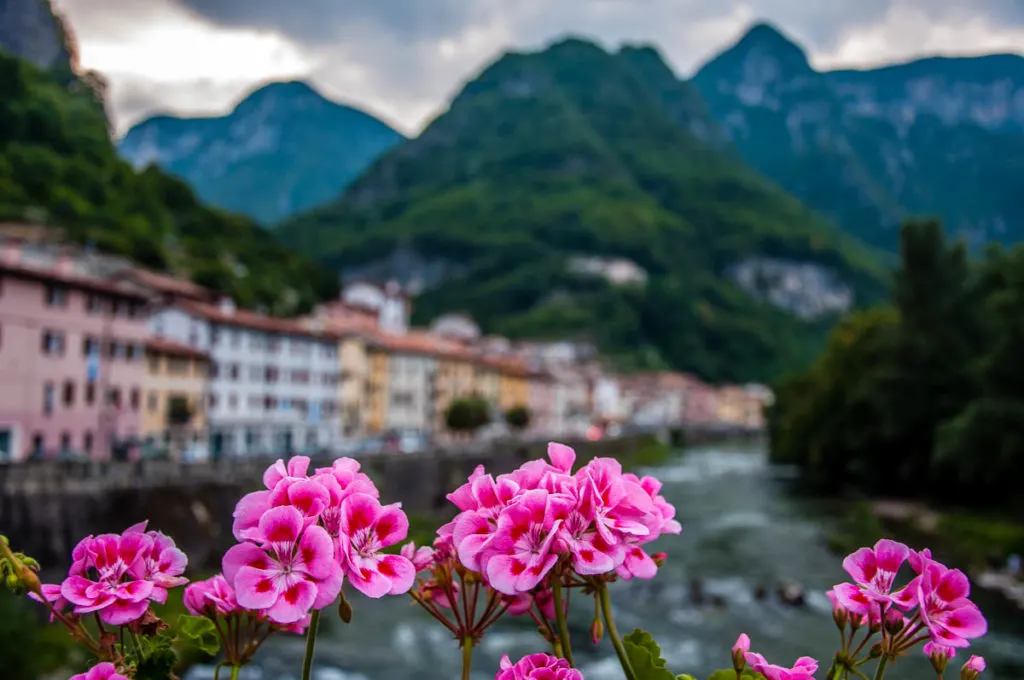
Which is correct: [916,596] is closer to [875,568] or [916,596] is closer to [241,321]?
[875,568]

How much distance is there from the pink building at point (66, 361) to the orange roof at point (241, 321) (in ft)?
29.6

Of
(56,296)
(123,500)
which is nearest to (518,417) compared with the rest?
(56,296)

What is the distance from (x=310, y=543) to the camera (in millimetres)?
2150

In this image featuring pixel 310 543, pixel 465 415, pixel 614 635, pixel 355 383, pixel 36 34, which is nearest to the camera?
pixel 310 543

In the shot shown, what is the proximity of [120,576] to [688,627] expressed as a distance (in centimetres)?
3023

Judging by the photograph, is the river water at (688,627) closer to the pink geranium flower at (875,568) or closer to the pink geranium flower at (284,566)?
the pink geranium flower at (875,568)

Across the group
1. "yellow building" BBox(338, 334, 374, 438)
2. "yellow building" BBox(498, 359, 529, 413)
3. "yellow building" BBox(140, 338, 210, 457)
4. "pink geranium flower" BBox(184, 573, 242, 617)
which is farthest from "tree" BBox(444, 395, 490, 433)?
"pink geranium flower" BBox(184, 573, 242, 617)

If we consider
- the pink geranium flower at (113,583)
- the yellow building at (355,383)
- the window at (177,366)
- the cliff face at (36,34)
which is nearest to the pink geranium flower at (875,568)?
the pink geranium flower at (113,583)

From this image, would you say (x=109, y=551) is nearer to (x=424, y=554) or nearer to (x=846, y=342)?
(x=424, y=554)

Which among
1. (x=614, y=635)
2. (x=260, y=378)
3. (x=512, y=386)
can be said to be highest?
(x=512, y=386)

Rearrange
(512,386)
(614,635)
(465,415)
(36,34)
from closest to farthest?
(614,635) < (465,415) < (36,34) < (512,386)

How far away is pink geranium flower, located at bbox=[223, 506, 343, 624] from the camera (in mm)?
2123

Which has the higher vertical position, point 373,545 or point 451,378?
point 451,378

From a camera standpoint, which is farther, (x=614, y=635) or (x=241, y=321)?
(x=241, y=321)
